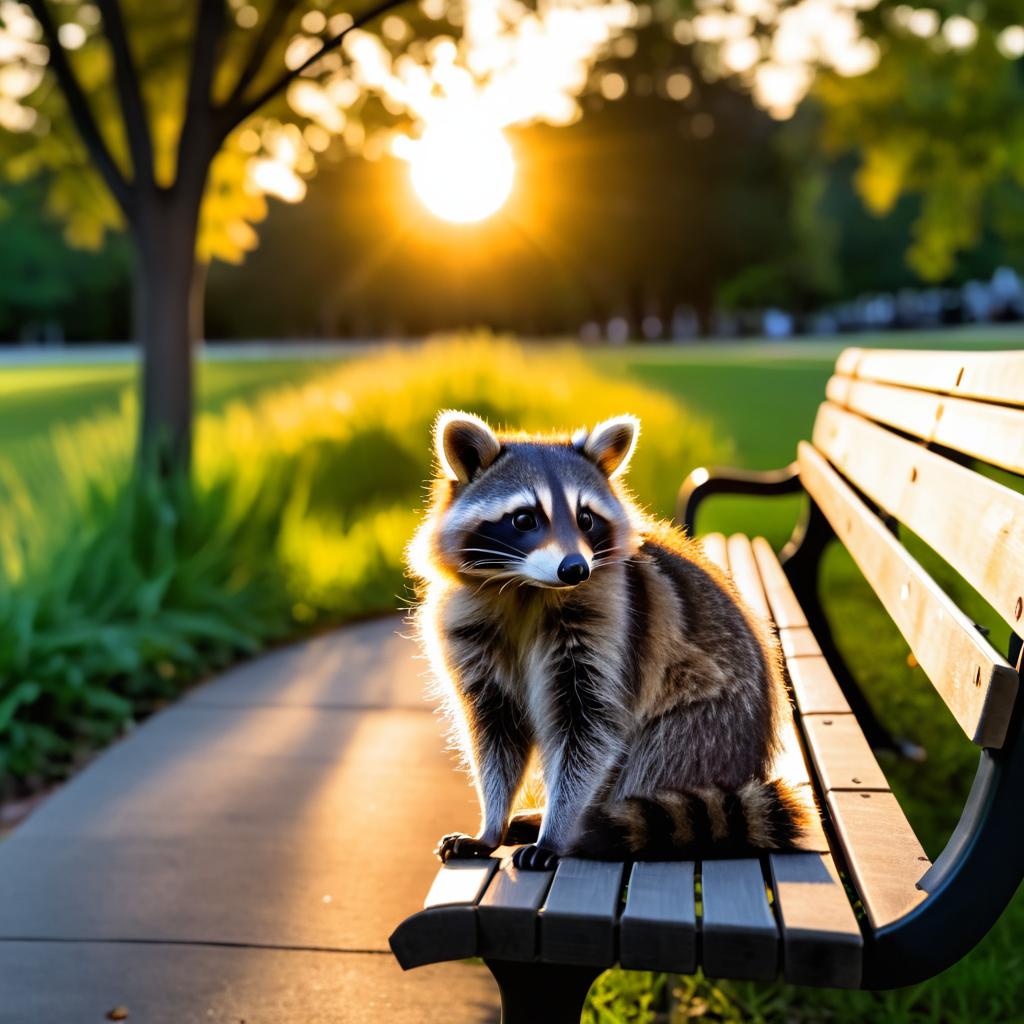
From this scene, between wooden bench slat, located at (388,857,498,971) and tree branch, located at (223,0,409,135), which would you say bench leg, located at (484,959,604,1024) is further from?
tree branch, located at (223,0,409,135)

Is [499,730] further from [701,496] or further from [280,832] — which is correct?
[701,496]

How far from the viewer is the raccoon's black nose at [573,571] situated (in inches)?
89.7

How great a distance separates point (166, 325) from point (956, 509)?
6266 millimetres

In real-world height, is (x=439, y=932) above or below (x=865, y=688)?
above

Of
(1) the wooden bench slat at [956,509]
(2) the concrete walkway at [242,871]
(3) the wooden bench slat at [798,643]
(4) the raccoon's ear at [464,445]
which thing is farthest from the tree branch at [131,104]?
Answer: (4) the raccoon's ear at [464,445]

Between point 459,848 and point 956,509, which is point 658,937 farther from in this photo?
point 956,509

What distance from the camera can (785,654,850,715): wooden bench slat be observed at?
311cm

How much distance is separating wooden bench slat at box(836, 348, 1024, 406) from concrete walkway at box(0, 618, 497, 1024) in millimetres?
1945

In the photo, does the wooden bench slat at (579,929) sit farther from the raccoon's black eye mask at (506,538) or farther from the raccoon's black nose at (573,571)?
the raccoon's black eye mask at (506,538)

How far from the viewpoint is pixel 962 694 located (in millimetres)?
2105

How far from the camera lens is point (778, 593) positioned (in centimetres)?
443

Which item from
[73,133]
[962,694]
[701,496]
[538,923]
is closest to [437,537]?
[538,923]

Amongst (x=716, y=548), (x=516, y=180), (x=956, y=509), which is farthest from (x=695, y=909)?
(x=516, y=180)

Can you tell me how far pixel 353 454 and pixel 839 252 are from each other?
6125cm
